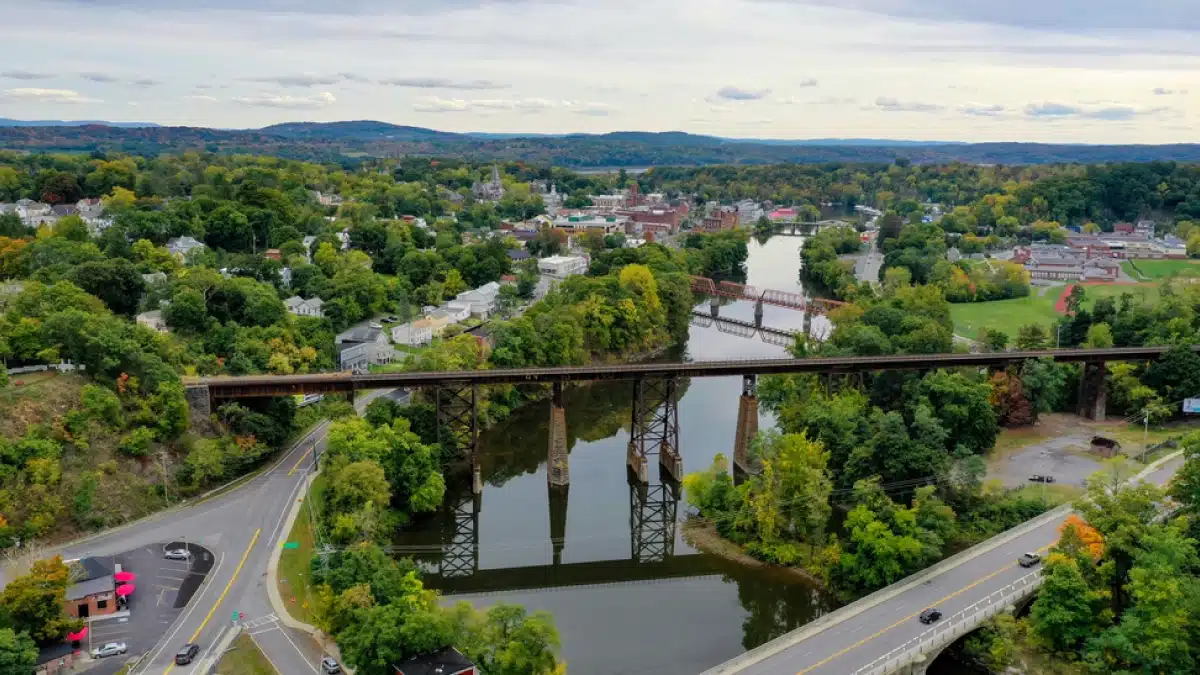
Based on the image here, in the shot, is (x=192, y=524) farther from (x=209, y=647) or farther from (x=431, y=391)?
(x=431, y=391)

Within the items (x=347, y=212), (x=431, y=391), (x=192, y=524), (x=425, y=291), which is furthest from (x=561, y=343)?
(x=347, y=212)

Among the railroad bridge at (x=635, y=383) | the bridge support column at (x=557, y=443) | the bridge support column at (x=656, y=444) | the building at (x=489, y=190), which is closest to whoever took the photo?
the railroad bridge at (x=635, y=383)

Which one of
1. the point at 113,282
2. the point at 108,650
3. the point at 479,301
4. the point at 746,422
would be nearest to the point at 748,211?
the point at 479,301

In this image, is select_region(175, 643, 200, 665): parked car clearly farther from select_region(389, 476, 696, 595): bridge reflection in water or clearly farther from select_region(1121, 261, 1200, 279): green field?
select_region(1121, 261, 1200, 279): green field

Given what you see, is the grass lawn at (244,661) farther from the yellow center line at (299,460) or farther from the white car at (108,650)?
the yellow center line at (299,460)

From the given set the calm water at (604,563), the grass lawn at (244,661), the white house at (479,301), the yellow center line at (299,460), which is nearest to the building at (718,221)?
the white house at (479,301)

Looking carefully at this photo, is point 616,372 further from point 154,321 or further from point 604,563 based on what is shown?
point 154,321

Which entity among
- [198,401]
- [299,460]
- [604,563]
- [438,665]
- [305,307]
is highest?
[305,307]
